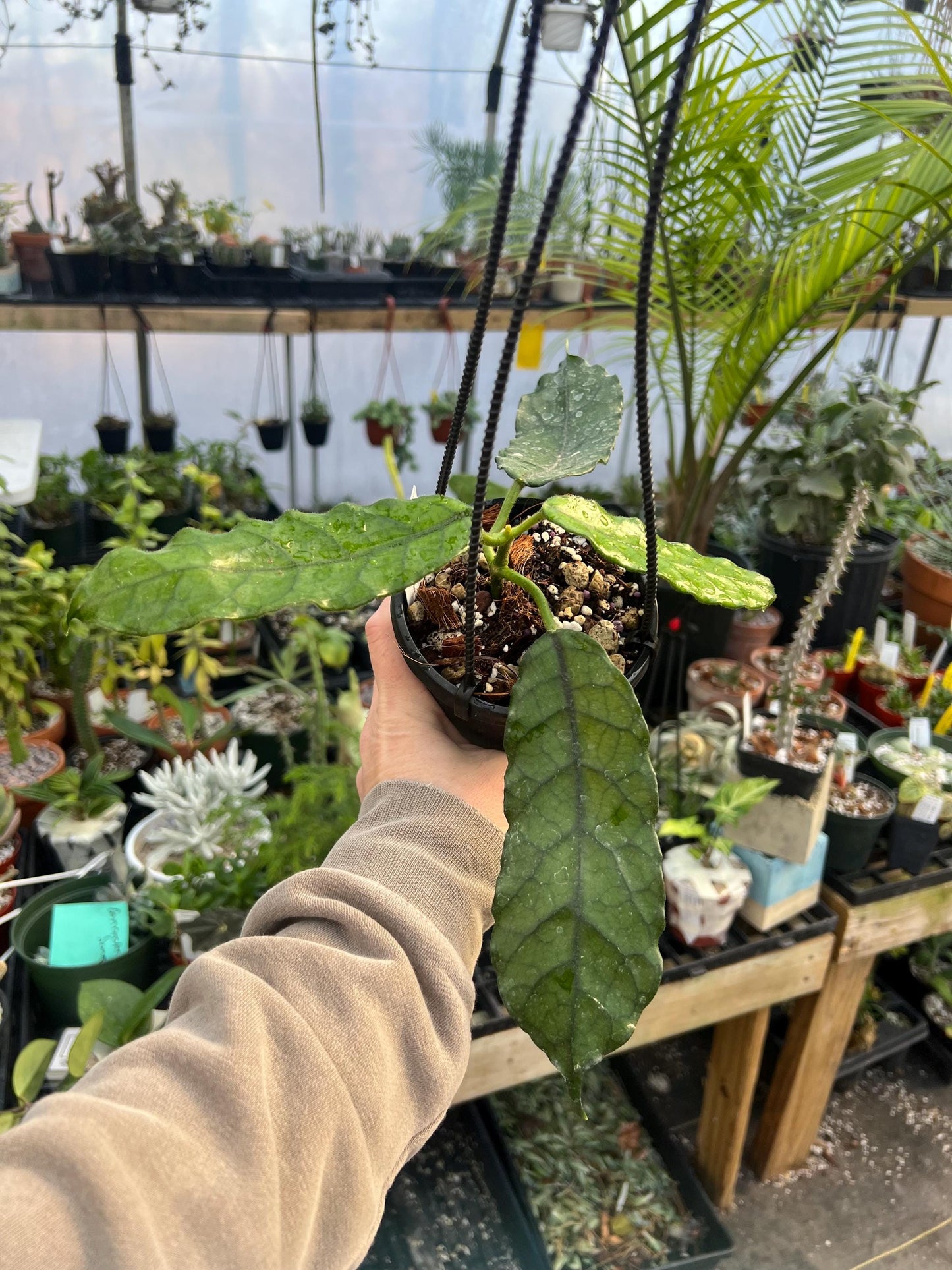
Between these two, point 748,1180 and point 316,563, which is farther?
point 748,1180

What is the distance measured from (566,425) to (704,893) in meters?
0.90

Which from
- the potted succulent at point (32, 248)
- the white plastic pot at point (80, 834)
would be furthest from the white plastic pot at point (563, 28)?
the white plastic pot at point (80, 834)

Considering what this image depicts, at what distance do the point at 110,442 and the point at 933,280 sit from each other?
304cm

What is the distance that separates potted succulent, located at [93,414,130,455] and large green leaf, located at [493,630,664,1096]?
2.60 metres

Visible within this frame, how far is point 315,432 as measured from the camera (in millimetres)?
3004

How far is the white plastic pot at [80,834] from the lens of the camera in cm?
151

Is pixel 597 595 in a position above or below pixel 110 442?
above

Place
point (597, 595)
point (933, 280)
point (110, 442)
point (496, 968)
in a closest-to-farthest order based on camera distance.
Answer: point (496, 968) → point (597, 595) → point (110, 442) → point (933, 280)

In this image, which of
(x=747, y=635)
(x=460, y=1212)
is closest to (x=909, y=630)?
(x=747, y=635)

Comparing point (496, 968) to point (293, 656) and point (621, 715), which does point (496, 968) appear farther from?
point (293, 656)

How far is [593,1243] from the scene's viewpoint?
4.74ft

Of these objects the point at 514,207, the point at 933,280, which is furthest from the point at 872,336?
the point at 514,207

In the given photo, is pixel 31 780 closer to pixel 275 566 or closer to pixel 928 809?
pixel 275 566

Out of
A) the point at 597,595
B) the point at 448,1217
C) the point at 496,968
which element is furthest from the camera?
the point at 448,1217
